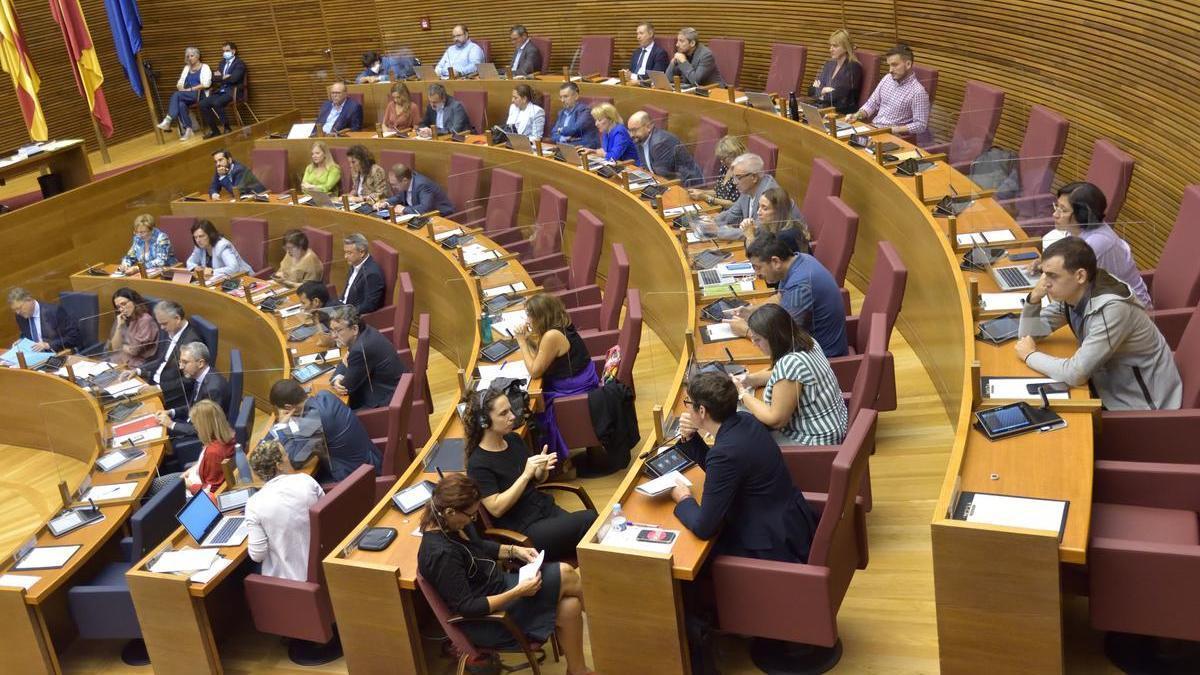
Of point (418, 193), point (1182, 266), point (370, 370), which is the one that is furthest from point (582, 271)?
point (1182, 266)

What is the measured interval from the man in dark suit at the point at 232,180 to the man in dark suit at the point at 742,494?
294 inches

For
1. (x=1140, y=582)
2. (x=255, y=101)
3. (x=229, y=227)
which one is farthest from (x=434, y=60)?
(x=1140, y=582)

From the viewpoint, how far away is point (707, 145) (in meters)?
7.12

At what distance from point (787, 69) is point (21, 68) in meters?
7.57

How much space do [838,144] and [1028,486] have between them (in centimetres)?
380

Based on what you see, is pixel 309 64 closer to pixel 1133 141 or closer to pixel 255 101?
pixel 255 101

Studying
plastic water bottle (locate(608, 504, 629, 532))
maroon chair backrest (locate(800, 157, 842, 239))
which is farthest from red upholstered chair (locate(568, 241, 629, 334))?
plastic water bottle (locate(608, 504, 629, 532))

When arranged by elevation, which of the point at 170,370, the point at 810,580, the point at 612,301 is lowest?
the point at 170,370

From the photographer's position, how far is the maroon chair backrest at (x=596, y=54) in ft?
33.6

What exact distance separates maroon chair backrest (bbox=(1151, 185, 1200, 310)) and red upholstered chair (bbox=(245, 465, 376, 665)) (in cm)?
322

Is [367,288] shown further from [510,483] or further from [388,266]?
[510,483]

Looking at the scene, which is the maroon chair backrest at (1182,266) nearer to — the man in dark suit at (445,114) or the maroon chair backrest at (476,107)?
the man in dark suit at (445,114)

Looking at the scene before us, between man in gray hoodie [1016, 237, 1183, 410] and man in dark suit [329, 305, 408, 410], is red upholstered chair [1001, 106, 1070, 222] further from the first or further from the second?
man in dark suit [329, 305, 408, 410]

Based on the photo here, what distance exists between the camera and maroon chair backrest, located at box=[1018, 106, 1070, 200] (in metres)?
5.39
